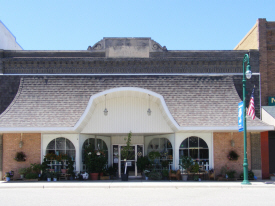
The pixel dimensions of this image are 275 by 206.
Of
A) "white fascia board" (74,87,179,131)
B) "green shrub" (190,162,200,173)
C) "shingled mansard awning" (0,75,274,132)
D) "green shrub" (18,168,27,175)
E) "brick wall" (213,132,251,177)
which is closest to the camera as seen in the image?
"white fascia board" (74,87,179,131)

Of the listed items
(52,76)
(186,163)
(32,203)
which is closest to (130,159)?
(186,163)

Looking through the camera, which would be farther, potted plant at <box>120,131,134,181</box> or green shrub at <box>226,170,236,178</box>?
potted plant at <box>120,131,134,181</box>

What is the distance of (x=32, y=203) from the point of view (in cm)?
1181

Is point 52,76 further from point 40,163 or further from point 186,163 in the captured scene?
point 186,163

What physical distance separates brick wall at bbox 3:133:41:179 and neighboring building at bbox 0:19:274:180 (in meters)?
0.06

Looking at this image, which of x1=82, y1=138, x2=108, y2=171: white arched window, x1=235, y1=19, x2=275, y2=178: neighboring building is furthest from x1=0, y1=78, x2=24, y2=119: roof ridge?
x1=235, y1=19, x2=275, y2=178: neighboring building

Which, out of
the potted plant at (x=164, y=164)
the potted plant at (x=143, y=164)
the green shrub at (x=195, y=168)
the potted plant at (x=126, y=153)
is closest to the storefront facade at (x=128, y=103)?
the potted plant at (x=164, y=164)

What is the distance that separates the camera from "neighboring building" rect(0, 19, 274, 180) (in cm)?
1948

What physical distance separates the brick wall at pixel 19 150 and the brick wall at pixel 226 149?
1025 centimetres

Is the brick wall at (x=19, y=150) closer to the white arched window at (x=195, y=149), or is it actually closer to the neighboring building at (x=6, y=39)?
the white arched window at (x=195, y=149)

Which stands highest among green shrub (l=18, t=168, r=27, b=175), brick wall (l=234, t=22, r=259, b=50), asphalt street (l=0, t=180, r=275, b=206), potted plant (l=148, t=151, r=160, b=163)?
brick wall (l=234, t=22, r=259, b=50)

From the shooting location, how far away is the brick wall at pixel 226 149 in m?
19.8

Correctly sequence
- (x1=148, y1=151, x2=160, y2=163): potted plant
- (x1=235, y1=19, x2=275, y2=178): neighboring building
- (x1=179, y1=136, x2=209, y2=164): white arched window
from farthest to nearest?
(x1=235, y1=19, x2=275, y2=178): neighboring building
(x1=148, y1=151, x2=160, y2=163): potted plant
(x1=179, y1=136, x2=209, y2=164): white arched window

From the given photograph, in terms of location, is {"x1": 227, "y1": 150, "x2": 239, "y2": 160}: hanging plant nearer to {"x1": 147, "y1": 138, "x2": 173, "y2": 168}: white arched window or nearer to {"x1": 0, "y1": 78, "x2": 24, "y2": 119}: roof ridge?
{"x1": 147, "y1": 138, "x2": 173, "y2": 168}: white arched window
